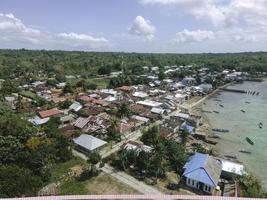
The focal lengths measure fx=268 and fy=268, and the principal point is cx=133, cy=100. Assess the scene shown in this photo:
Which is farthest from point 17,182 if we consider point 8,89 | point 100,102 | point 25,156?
point 8,89

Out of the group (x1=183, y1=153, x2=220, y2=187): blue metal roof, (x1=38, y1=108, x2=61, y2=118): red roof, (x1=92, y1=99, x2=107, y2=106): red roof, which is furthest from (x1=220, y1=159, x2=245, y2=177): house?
(x1=92, y1=99, x2=107, y2=106): red roof

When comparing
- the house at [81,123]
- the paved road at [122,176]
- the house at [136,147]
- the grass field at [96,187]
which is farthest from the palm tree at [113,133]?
the grass field at [96,187]

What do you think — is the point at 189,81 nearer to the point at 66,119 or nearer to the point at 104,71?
the point at 104,71

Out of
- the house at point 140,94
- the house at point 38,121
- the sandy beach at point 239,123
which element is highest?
the house at point 38,121

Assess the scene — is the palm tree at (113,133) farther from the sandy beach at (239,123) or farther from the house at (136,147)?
the sandy beach at (239,123)

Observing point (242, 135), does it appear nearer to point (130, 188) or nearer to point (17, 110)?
point (130, 188)

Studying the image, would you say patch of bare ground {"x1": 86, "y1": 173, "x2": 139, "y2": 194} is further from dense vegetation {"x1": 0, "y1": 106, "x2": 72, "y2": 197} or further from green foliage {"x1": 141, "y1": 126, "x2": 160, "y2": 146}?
green foliage {"x1": 141, "y1": 126, "x2": 160, "y2": 146}

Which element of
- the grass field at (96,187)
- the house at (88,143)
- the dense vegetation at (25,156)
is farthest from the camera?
the house at (88,143)
